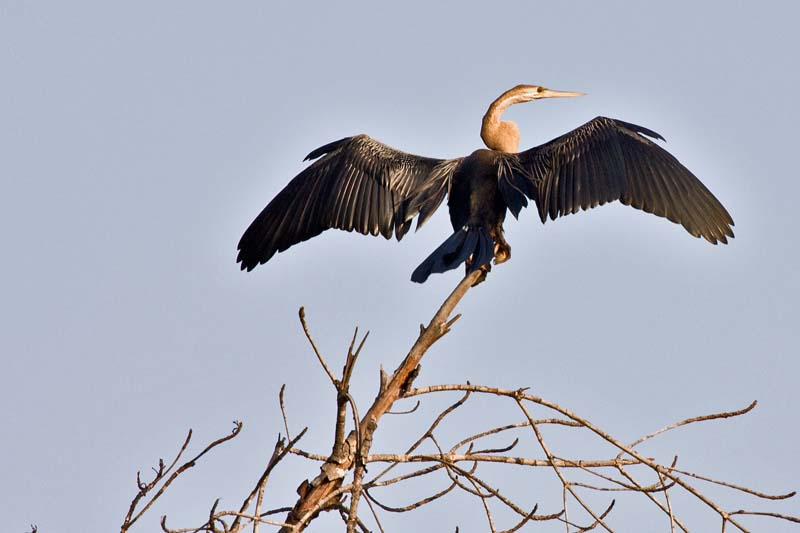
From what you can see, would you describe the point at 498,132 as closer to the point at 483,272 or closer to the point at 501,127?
the point at 501,127

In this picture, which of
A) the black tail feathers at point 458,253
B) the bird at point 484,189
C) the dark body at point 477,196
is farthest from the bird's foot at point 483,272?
the dark body at point 477,196

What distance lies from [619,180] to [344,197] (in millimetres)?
1488

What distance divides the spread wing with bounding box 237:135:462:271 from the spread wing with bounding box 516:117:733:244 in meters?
0.57

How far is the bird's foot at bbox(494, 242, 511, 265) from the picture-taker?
5375 mm

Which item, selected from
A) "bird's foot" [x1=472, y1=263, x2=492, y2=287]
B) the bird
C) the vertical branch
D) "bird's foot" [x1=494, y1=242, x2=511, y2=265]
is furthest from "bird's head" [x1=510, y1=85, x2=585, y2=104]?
the vertical branch

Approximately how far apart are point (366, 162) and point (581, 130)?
3.97 feet

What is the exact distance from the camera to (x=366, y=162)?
6219mm

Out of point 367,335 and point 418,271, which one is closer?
point 367,335

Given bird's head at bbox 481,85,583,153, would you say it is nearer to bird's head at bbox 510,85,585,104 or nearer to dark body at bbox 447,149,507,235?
bird's head at bbox 510,85,585,104

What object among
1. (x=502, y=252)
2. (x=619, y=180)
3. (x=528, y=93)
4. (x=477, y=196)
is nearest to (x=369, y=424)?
(x=502, y=252)

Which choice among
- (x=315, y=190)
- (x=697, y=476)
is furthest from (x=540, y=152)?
(x=697, y=476)

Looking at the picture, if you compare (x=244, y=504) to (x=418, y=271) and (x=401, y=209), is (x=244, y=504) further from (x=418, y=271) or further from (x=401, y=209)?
(x=401, y=209)

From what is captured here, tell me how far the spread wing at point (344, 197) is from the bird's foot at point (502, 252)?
1.96ft

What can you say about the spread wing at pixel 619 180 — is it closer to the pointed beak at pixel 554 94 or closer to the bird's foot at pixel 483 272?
the bird's foot at pixel 483 272
